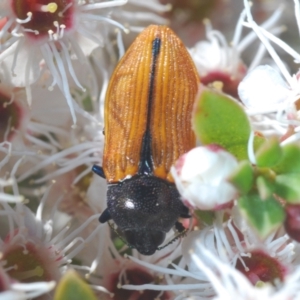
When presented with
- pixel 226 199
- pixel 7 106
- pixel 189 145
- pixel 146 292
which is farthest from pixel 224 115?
pixel 7 106

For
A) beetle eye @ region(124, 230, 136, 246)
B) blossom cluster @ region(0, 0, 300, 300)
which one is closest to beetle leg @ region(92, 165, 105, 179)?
blossom cluster @ region(0, 0, 300, 300)

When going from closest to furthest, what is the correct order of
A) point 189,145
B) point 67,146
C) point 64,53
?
point 189,145, point 64,53, point 67,146

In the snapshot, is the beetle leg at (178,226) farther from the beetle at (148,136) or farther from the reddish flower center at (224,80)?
the reddish flower center at (224,80)

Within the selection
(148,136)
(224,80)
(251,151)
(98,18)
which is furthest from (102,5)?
(251,151)

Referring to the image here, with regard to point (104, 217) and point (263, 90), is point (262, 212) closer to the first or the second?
point (263, 90)

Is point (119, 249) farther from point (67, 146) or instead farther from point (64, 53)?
point (64, 53)

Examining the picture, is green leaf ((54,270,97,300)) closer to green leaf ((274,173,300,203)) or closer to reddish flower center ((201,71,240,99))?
green leaf ((274,173,300,203))
